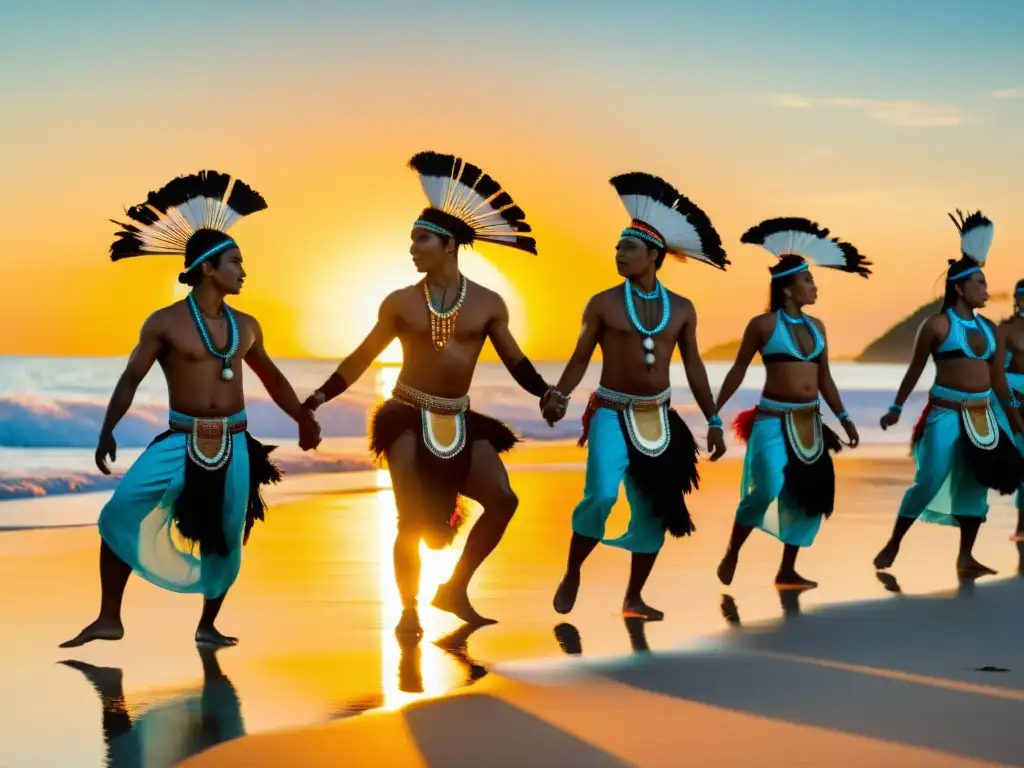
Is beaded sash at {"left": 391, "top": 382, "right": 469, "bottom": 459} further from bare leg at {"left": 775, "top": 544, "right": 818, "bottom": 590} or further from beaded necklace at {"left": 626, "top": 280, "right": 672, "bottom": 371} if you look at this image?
bare leg at {"left": 775, "top": 544, "right": 818, "bottom": 590}

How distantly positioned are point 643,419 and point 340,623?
6.11 ft

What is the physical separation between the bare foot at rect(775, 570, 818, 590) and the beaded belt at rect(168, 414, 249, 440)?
11.5ft

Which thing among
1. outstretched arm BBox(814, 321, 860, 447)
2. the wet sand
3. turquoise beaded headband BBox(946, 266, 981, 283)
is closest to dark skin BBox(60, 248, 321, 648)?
the wet sand

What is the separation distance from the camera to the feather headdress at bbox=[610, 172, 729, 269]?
9.27 m

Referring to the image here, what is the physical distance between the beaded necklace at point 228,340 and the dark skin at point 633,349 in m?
1.72

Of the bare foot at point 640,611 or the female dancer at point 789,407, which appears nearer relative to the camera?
the bare foot at point 640,611

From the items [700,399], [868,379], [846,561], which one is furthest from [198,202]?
[868,379]

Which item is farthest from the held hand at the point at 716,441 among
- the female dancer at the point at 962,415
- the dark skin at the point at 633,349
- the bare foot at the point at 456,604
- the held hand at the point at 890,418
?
the female dancer at the point at 962,415

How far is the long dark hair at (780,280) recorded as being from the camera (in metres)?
10.5

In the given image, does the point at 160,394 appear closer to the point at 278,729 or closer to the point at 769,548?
the point at 769,548

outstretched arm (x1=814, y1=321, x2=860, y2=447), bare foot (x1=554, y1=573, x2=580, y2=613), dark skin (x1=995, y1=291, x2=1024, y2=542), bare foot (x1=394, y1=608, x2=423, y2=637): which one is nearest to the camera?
bare foot (x1=394, y1=608, x2=423, y2=637)

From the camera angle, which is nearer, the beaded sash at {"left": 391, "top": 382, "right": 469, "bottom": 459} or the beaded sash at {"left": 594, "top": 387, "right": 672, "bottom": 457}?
the beaded sash at {"left": 391, "top": 382, "right": 469, "bottom": 459}

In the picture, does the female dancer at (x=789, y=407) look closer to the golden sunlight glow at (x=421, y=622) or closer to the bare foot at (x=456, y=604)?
the golden sunlight glow at (x=421, y=622)

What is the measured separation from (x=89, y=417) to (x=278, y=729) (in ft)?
76.3
